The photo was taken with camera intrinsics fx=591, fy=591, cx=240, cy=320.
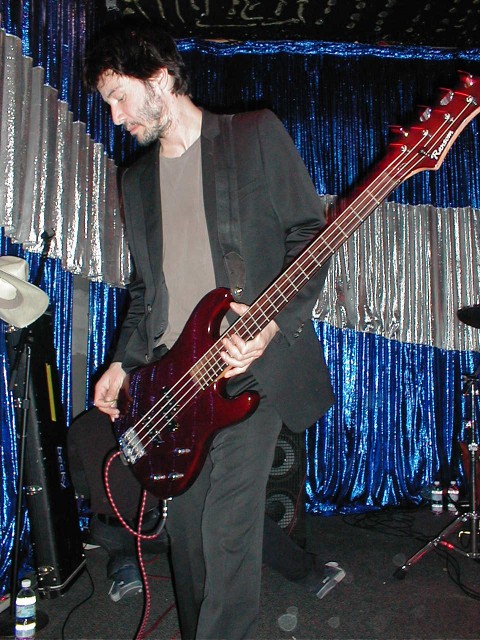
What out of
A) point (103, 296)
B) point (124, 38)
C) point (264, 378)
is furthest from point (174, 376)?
point (103, 296)

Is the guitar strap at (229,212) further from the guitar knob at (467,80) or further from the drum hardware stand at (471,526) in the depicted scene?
the drum hardware stand at (471,526)

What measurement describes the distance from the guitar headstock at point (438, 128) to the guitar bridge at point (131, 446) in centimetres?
117

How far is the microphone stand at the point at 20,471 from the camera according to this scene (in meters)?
2.50

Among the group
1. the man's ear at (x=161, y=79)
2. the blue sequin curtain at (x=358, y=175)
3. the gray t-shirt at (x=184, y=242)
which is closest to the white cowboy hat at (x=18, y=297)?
the gray t-shirt at (x=184, y=242)

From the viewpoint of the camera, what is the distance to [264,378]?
1671 mm

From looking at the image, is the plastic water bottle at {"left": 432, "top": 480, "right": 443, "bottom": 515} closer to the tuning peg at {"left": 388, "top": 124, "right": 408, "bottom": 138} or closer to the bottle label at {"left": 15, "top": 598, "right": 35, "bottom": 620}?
the bottle label at {"left": 15, "top": 598, "right": 35, "bottom": 620}

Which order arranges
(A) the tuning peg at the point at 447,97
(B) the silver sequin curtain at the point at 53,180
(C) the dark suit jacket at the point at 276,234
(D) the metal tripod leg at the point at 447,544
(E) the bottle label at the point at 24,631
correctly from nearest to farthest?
(C) the dark suit jacket at the point at 276,234
(A) the tuning peg at the point at 447,97
(E) the bottle label at the point at 24,631
(B) the silver sequin curtain at the point at 53,180
(D) the metal tripod leg at the point at 447,544

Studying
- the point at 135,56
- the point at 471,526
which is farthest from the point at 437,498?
the point at 135,56

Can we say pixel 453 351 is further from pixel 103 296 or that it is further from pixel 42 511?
pixel 42 511

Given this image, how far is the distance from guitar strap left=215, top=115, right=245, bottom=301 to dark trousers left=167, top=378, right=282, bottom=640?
32 cm

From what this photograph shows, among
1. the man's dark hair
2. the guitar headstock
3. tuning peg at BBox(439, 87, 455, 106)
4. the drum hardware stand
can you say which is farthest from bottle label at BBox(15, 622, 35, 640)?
tuning peg at BBox(439, 87, 455, 106)

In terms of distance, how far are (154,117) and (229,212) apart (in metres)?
0.43

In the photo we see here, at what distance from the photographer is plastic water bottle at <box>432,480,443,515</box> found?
392 cm

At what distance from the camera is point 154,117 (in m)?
1.90
